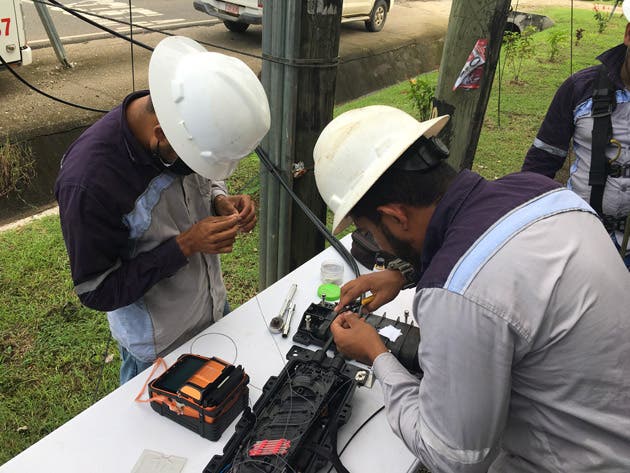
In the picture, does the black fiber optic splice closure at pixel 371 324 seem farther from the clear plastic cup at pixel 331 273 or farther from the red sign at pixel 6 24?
the red sign at pixel 6 24

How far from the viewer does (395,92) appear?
7977 mm

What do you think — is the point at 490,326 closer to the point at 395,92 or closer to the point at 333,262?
the point at 333,262

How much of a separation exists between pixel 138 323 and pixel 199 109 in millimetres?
812

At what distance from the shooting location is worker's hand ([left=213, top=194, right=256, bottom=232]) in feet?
6.35

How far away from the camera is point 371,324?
1.82m

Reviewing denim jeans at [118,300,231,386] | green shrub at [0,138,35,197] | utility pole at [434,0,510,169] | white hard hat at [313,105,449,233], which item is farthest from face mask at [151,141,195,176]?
green shrub at [0,138,35,197]

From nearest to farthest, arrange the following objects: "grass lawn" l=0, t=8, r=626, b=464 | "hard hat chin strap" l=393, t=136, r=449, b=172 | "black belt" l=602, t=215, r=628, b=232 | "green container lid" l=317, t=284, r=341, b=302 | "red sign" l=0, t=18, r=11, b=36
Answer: "hard hat chin strap" l=393, t=136, r=449, b=172, "green container lid" l=317, t=284, r=341, b=302, "black belt" l=602, t=215, r=628, b=232, "grass lawn" l=0, t=8, r=626, b=464, "red sign" l=0, t=18, r=11, b=36

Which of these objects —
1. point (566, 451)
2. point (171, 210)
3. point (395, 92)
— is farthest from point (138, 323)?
point (395, 92)

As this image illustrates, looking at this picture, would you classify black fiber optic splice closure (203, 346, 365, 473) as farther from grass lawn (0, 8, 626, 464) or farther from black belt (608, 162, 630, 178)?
grass lawn (0, 8, 626, 464)

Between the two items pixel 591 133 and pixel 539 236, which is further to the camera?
pixel 591 133

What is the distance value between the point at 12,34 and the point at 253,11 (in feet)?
13.0

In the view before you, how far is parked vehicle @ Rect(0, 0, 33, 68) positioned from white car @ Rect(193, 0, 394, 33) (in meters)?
3.41

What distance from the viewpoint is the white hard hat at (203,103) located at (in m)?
Answer: 1.48

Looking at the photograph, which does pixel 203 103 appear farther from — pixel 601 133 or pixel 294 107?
pixel 601 133
